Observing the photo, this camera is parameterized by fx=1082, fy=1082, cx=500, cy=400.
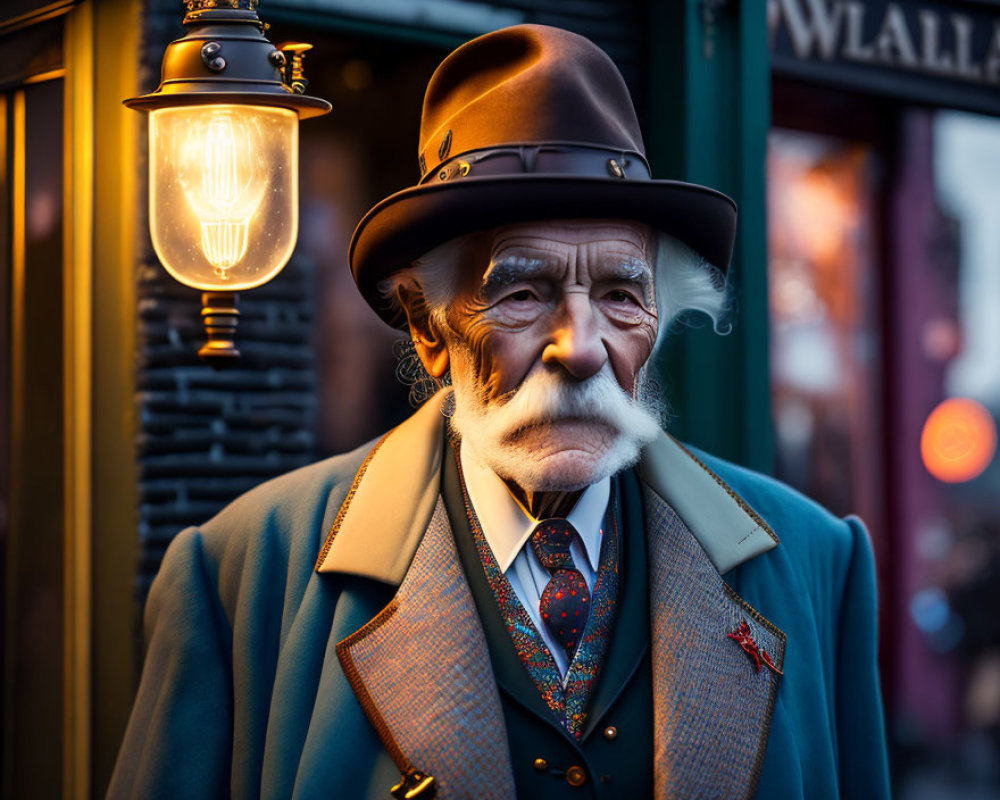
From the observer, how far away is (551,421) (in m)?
2.13

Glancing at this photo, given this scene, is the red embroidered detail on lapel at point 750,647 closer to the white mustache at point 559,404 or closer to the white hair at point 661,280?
the white mustache at point 559,404

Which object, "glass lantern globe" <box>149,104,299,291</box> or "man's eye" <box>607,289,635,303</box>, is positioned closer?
"man's eye" <box>607,289,635,303</box>

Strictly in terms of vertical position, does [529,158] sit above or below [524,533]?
above

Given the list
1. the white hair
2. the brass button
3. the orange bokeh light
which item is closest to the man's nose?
the white hair

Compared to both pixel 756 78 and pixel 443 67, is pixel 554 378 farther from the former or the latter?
pixel 756 78

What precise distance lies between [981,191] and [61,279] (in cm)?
648

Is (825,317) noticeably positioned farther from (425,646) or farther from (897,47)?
(425,646)

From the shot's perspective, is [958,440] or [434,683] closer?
[434,683]

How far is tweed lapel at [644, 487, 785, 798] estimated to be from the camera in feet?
6.81

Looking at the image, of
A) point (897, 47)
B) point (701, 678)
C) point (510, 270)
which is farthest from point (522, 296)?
point (897, 47)

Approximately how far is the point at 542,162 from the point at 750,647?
3.51 feet

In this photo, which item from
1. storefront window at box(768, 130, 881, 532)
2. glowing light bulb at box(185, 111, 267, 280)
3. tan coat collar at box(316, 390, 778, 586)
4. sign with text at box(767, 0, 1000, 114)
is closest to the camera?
tan coat collar at box(316, 390, 778, 586)

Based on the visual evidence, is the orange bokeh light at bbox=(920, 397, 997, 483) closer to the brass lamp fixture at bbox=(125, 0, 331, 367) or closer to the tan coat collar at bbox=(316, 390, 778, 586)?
the tan coat collar at bbox=(316, 390, 778, 586)

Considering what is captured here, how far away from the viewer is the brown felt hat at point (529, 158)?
6.77ft
